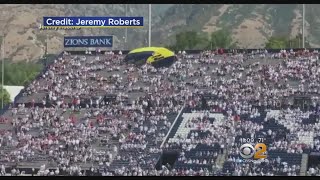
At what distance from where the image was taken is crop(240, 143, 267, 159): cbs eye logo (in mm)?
17734

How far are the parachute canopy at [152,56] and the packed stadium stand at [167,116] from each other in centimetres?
19

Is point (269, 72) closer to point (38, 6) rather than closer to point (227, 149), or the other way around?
point (227, 149)

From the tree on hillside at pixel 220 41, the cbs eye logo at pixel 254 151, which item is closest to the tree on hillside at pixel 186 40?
the tree on hillside at pixel 220 41

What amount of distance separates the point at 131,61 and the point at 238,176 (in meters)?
4.93

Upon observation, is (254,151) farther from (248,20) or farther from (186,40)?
(248,20)

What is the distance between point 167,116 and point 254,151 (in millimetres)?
3162

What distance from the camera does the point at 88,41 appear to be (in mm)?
19766

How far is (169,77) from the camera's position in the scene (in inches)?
823

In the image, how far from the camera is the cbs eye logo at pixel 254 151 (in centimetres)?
1773

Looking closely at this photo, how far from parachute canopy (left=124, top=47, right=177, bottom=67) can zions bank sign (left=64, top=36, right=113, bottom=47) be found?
975 mm

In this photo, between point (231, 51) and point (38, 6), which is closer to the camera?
point (38, 6)

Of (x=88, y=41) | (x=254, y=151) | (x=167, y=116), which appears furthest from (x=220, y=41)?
(x=254, y=151)
